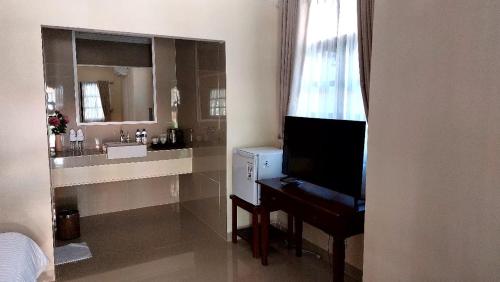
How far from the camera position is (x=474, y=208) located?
1.41m

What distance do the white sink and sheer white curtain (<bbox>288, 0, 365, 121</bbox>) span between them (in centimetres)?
174

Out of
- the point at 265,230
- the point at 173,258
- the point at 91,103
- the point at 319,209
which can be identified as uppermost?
the point at 91,103

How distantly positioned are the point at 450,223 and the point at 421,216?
14 centimetres

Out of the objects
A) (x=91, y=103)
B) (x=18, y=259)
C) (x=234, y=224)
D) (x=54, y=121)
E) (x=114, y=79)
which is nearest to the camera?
(x=18, y=259)

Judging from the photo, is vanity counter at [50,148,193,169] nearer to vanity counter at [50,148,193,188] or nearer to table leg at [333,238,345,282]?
vanity counter at [50,148,193,188]

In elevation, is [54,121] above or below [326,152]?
above

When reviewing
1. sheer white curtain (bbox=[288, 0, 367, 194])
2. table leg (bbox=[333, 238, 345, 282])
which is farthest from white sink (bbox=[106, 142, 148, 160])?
table leg (bbox=[333, 238, 345, 282])

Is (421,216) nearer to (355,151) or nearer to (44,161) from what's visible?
(355,151)

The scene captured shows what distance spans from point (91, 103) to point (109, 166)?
905 millimetres

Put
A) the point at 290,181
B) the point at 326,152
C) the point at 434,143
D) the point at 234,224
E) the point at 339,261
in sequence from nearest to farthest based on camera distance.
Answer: the point at 434,143
the point at 339,261
the point at 326,152
the point at 290,181
the point at 234,224

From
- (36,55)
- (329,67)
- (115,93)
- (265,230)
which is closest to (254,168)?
(265,230)

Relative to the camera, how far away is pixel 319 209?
237cm

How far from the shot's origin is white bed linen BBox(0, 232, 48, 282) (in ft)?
5.79

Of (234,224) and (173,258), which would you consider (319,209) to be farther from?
(173,258)
